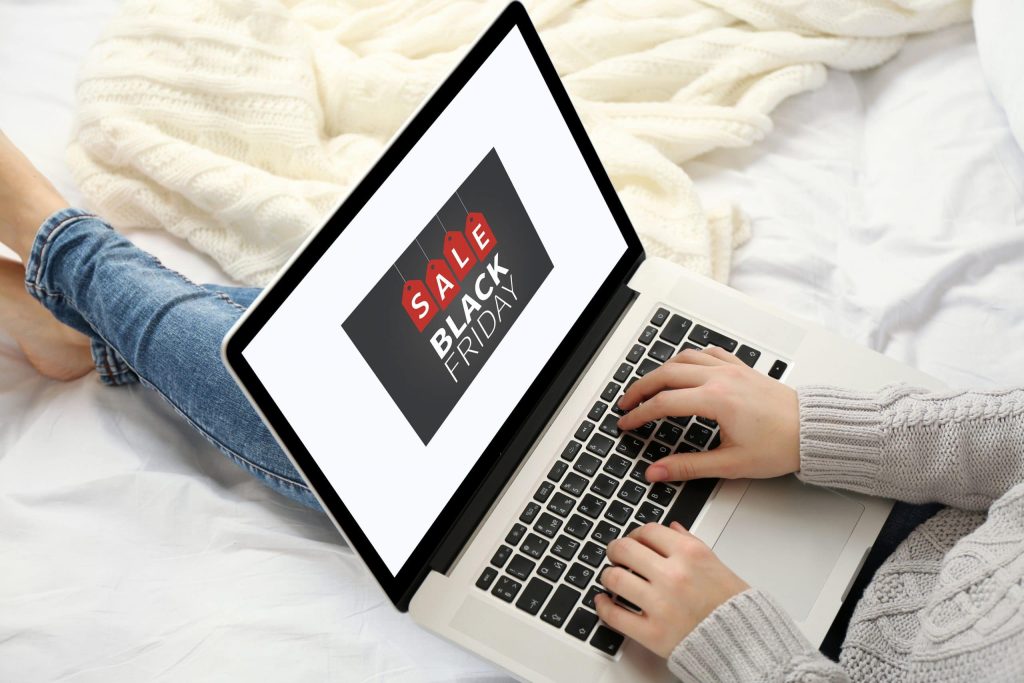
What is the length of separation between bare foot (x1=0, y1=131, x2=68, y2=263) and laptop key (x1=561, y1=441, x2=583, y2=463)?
62 centimetres

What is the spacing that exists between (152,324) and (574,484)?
45cm

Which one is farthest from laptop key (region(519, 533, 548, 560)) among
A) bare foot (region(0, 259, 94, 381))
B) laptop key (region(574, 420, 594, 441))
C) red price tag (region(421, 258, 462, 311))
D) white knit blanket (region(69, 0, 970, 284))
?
bare foot (region(0, 259, 94, 381))

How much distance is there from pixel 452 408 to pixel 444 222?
0.49 feet

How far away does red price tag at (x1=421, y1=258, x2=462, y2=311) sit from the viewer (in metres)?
0.75

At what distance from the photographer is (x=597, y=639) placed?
2.43 ft

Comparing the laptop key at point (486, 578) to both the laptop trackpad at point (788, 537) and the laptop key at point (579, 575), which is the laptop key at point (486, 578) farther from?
the laptop trackpad at point (788, 537)

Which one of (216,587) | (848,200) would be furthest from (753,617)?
(848,200)

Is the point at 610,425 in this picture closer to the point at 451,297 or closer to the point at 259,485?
the point at 451,297

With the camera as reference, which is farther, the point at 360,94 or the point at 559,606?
the point at 360,94

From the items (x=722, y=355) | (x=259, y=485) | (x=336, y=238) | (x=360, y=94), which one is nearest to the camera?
(x=336, y=238)

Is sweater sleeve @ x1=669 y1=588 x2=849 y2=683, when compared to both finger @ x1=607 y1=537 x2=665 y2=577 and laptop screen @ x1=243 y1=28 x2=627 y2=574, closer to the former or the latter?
finger @ x1=607 y1=537 x2=665 y2=577

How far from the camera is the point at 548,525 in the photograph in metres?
0.80

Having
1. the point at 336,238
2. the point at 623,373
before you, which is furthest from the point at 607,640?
the point at 336,238

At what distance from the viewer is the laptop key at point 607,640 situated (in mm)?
736
